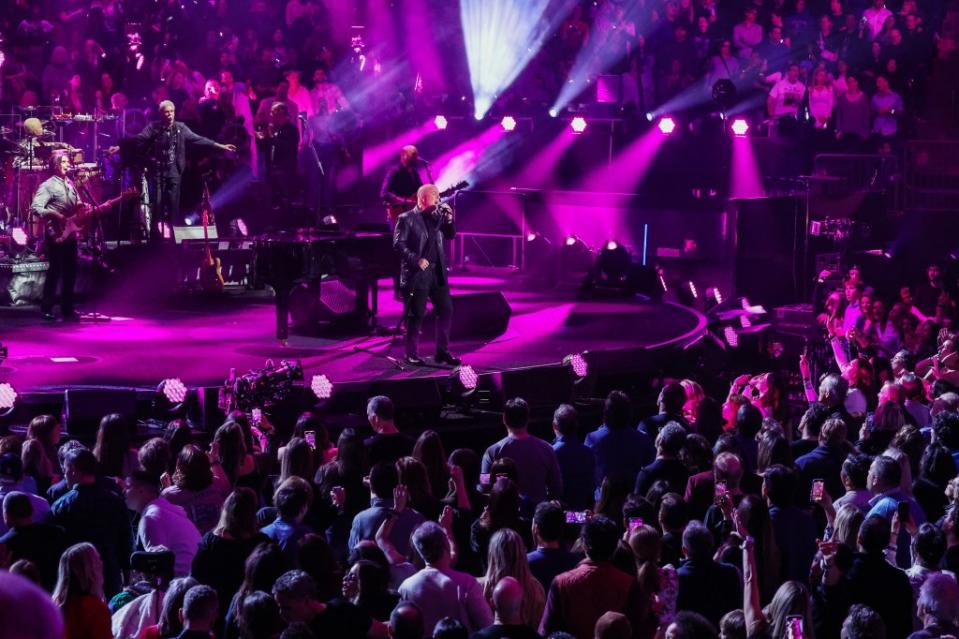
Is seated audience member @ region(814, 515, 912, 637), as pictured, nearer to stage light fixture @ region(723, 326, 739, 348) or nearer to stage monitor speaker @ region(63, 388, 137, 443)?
stage monitor speaker @ region(63, 388, 137, 443)

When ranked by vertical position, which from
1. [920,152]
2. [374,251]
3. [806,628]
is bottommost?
[806,628]

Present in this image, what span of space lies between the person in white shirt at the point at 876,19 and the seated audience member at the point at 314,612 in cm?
1489

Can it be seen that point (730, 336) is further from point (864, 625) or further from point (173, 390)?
point (864, 625)

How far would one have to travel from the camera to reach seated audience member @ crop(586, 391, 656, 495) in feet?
24.6

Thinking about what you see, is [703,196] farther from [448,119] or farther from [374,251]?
[374,251]

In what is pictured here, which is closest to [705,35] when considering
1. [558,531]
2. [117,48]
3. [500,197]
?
[500,197]

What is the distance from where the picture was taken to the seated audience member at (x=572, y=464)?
23.7 feet

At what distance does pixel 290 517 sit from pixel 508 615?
139 centimetres

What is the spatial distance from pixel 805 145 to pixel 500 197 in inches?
169

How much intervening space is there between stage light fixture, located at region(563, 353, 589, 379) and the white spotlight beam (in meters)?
9.24

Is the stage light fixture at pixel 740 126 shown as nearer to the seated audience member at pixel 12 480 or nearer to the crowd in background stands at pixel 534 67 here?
the crowd in background stands at pixel 534 67

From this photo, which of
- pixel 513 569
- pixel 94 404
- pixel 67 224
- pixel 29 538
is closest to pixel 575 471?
pixel 513 569

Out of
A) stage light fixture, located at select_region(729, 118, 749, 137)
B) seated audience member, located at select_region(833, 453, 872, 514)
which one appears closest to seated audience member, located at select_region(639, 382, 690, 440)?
seated audience member, located at select_region(833, 453, 872, 514)

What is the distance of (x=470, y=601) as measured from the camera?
4863 millimetres
